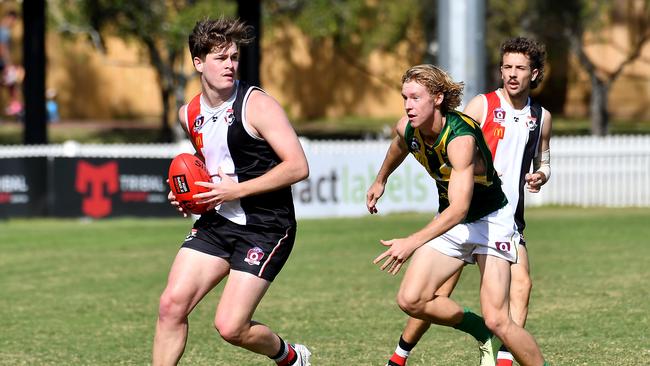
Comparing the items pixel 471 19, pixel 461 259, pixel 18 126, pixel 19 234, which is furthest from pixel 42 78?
pixel 18 126

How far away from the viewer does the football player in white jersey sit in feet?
23.5

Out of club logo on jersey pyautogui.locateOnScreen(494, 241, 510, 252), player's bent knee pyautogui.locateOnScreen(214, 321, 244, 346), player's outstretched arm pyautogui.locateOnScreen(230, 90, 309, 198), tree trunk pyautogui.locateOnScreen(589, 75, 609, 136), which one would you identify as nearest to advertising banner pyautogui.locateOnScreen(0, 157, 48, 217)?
player's bent knee pyautogui.locateOnScreen(214, 321, 244, 346)

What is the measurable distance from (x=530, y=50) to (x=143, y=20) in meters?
24.1

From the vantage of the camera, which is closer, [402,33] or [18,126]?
[402,33]

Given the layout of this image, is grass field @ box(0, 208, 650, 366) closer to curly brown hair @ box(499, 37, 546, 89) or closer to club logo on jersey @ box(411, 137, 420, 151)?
club logo on jersey @ box(411, 137, 420, 151)

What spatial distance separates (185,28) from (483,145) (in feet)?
77.5

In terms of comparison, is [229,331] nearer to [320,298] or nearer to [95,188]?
[320,298]

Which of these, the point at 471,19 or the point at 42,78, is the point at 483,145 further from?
the point at 42,78

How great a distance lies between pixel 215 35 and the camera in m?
6.26

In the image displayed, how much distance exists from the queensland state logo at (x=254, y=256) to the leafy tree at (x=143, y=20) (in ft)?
76.0

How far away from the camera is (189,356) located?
321 inches

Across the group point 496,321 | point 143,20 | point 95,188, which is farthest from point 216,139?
point 143,20

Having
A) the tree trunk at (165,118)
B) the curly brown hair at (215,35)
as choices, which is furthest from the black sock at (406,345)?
the tree trunk at (165,118)

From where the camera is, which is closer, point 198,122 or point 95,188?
point 198,122
